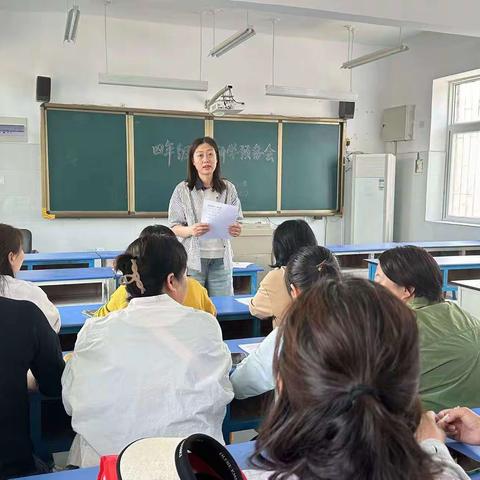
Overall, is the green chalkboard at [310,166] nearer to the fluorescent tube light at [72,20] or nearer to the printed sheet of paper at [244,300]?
the fluorescent tube light at [72,20]

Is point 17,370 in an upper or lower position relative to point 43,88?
lower

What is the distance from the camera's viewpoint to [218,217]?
3125mm

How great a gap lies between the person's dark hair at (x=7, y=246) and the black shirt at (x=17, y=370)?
498 millimetres

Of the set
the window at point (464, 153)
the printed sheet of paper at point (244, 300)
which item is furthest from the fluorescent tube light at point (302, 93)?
the printed sheet of paper at point (244, 300)

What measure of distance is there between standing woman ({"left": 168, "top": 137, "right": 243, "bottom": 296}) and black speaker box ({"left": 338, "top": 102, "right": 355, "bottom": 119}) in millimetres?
4267

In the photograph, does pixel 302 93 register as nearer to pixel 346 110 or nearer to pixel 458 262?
pixel 346 110

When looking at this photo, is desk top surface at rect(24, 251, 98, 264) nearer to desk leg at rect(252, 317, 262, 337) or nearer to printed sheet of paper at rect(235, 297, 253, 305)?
printed sheet of paper at rect(235, 297, 253, 305)

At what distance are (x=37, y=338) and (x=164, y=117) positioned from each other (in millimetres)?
5155

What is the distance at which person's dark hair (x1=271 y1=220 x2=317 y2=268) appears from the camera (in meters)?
2.51

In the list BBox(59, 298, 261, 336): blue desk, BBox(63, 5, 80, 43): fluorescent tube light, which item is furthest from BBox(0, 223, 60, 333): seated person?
BBox(63, 5, 80, 43): fluorescent tube light

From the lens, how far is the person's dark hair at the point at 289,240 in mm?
2514

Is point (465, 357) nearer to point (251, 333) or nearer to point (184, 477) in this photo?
point (184, 477)

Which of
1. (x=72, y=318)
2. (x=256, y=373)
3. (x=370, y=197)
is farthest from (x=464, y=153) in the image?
(x=256, y=373)

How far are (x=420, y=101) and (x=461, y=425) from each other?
630 centimetres
